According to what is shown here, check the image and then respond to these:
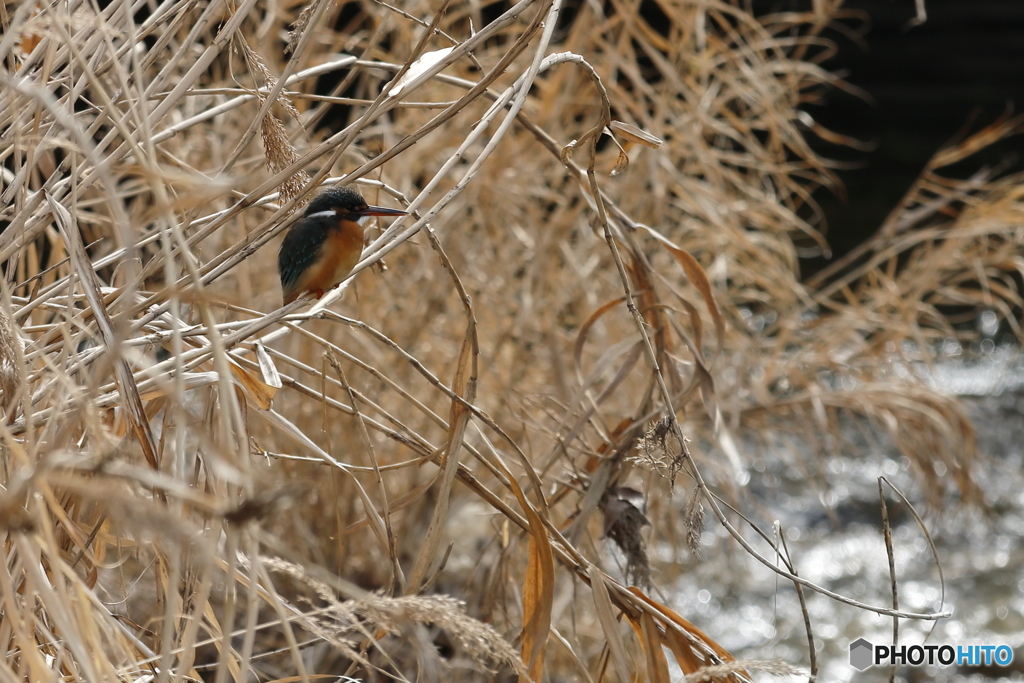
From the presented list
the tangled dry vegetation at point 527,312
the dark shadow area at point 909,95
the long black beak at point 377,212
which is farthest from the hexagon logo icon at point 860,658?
the dark shadow area at point 909,95

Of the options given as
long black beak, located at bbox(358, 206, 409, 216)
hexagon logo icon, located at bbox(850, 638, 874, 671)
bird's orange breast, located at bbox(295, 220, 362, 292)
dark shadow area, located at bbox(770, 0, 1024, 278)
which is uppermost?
long black beak, located at bbox(358, 206, 409, 216)

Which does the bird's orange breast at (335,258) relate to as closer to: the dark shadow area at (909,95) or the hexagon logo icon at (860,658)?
the hexagon logo icon at (860,658)

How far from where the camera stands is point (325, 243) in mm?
1436

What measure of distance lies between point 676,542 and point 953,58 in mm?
9447

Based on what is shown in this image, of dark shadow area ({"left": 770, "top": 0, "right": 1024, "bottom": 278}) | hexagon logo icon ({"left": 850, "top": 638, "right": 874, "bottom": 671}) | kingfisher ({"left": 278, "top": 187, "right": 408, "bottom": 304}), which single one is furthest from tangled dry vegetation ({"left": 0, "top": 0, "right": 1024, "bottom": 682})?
dark shadow area ({"left": 770, "top": 0, "right": 1024, "bottom": 278})

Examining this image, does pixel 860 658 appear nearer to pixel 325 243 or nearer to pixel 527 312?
pixel 527 312

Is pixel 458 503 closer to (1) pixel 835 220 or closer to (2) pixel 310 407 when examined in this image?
(2) pixel 310 407

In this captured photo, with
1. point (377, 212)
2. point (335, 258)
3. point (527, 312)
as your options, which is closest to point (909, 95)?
point (527, 312)

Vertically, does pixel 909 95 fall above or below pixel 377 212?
below

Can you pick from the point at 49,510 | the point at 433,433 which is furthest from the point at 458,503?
the point at 49,510

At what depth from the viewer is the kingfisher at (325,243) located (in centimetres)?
141

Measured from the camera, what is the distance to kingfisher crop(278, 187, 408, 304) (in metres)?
1.41

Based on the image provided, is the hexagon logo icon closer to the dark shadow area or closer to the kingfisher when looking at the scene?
the kingfisher

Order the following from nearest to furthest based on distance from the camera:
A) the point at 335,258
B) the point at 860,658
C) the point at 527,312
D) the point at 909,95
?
the point at 335,258
the point at 527,312
the point at 860,658
the point at 909,95
